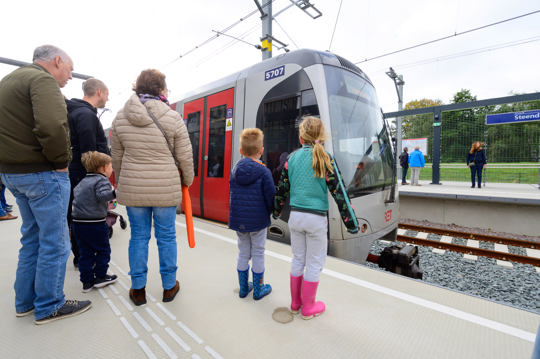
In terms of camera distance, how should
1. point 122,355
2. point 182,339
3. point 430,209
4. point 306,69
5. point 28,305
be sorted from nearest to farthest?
point 122,355
point 182,339
point 28,305
point 306,69
point 430,209

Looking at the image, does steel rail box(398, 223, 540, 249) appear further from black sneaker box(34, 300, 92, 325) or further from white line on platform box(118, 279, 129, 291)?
black sneaker box(34, 300, 92, 325)

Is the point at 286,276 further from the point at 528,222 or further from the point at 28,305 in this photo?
the point at 528,222

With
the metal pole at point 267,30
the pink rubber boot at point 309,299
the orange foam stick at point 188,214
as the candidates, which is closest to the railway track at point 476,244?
the pink rubber boot at point 309,299

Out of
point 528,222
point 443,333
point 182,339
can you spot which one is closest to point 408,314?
point 443,333

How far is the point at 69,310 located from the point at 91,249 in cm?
58

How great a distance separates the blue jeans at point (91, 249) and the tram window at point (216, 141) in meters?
2.59

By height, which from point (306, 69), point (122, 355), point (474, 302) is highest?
point (306, 69)

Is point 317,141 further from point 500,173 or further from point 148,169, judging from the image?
point 500,173

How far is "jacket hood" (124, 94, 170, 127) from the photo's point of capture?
2.10 metres

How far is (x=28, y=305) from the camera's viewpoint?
2.12 m

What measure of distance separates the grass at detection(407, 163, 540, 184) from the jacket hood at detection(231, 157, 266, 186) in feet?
37.8

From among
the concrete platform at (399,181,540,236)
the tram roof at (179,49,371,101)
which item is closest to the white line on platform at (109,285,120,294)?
the tram roof at (179,49,371,101)

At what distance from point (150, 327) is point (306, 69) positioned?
10.8 ft

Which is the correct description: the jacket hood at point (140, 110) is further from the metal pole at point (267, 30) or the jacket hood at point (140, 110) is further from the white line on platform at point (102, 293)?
the metal pole at point (267, 30)
